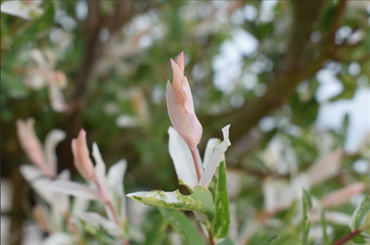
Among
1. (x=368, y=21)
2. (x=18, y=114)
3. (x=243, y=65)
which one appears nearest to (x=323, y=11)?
(x=368, y=21)

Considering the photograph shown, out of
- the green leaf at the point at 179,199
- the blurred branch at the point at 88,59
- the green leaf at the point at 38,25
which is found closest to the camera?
the green leaf at the point at 179,199

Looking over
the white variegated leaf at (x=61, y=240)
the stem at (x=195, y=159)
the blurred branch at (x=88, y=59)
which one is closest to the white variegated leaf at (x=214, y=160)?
the stem at (x=195, y=159)

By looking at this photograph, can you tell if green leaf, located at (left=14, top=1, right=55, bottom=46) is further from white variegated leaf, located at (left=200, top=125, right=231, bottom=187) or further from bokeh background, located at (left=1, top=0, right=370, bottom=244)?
white variegated leaf, located at (left=200, top=125, right=231, bottom=187)

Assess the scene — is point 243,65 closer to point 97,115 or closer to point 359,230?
point 97,115

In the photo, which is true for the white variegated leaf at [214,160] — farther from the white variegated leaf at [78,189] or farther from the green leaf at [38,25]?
the green leaf at [38,25]

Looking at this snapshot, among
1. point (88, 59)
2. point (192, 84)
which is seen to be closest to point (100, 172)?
point (88, 59)

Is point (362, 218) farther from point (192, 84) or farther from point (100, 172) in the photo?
point (192, 84)

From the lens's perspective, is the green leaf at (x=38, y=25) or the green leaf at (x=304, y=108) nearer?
the green leaf at (x=38, y=25)
